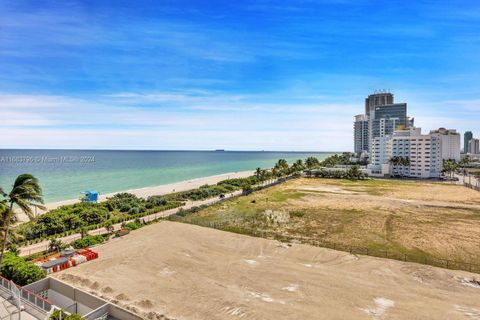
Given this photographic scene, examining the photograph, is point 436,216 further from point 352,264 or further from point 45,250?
point 45,250

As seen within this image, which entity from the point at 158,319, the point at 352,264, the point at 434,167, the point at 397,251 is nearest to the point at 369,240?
the point at 397,251

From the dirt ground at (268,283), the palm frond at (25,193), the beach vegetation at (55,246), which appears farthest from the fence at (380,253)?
the palm frond at (25,193)

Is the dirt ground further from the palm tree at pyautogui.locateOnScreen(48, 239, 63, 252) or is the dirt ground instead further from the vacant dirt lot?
the vacant dirt lot

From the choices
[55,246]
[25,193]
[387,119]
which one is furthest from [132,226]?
[387,119]

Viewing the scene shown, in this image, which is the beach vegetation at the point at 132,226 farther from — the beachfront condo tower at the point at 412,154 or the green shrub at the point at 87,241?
the beachfront condo tower at the point at 412,154

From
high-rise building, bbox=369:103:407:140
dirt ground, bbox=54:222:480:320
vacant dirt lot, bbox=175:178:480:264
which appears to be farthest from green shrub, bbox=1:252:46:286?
high-rise building, bbox=369:103:407:140

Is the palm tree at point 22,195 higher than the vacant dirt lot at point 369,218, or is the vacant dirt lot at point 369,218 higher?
the palm tree at point 22,195
